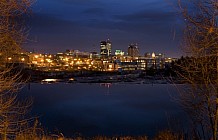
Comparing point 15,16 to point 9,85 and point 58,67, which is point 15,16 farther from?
point 58,67

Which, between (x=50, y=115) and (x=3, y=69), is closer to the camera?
(x=3, y=69)

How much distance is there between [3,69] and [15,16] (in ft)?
3.74

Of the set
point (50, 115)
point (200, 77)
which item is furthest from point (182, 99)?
point (50, 115)

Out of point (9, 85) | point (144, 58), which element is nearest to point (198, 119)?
point (9, 85)

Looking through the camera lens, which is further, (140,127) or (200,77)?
(140,127)

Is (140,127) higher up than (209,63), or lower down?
lower down

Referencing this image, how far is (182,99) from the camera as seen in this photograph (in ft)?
18.6

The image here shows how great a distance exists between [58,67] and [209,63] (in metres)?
77.9

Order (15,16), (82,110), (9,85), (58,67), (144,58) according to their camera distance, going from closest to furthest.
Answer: (15,16) → (9,85) → (82,110) → (58,67) → (144,58)

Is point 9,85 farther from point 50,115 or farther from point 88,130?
point 50,115

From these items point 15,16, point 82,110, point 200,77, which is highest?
point 15,16

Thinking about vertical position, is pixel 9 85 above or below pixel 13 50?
below

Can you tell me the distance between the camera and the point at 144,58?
131m

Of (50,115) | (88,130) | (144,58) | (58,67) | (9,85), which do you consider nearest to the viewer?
(9,85)
